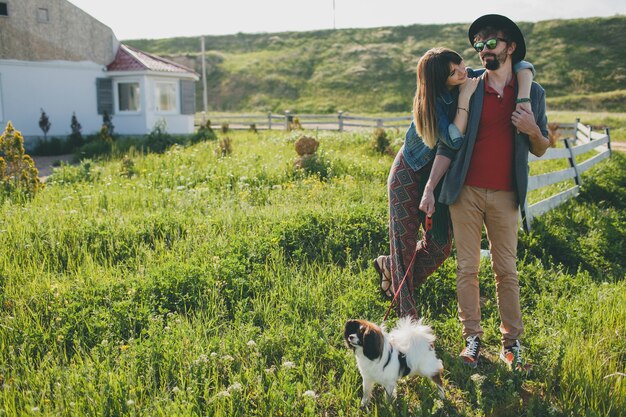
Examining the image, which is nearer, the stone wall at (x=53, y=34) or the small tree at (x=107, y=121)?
the stone wall at (x=53, y=34)

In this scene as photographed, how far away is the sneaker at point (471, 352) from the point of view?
3.80 m

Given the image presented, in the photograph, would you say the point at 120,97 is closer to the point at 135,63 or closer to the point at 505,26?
the point at 135,63

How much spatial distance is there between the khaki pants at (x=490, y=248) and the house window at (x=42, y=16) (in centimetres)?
1887

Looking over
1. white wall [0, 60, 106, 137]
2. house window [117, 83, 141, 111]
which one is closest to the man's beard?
white wall [0, 60, 106, 137]

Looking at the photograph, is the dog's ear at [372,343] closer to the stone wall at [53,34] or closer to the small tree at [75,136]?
the small tree at [75,136]

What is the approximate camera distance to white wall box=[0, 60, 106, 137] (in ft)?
57.4

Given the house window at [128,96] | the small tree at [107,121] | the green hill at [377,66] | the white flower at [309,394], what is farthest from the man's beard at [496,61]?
the green hill at [377,66]

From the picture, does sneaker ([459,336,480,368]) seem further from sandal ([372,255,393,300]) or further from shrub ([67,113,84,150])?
shrub ([67,113,84,150])

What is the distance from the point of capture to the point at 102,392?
3191mm

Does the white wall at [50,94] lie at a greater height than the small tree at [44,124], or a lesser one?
greater

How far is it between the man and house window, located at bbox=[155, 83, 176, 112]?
62.5 ft

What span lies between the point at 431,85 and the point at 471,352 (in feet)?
6.30

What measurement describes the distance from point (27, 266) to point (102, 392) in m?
2.62

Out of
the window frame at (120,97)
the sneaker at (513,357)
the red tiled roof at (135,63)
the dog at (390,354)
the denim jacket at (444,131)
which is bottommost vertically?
the sneaker at (513,357)
